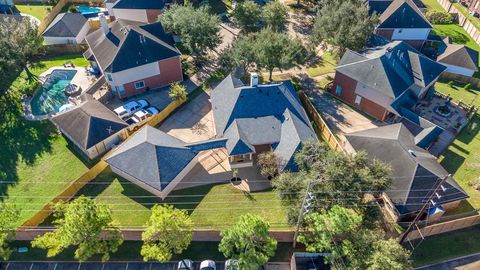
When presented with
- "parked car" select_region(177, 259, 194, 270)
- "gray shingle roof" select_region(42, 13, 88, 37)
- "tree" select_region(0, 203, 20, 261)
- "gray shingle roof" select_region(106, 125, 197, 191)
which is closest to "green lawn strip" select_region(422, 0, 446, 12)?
"gray shingle roof" select_region(106, 125, 197, 191)

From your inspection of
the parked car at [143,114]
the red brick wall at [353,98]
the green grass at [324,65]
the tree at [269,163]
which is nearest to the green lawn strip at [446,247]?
the tree at [269,163]

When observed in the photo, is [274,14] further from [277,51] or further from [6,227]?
[6,227]

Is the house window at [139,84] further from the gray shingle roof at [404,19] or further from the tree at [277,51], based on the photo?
the gray shingle roof at [404,19]

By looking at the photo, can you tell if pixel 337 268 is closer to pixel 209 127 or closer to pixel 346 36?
pixel 209 127

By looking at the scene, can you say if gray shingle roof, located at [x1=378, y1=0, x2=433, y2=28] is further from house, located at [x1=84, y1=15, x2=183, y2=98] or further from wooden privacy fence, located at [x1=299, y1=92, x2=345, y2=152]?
house, located at [x1=84, y1=15, x2=183, y2=98]

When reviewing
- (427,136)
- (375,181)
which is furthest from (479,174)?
(375,181)

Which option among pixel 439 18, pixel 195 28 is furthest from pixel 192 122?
pixel 439 18
